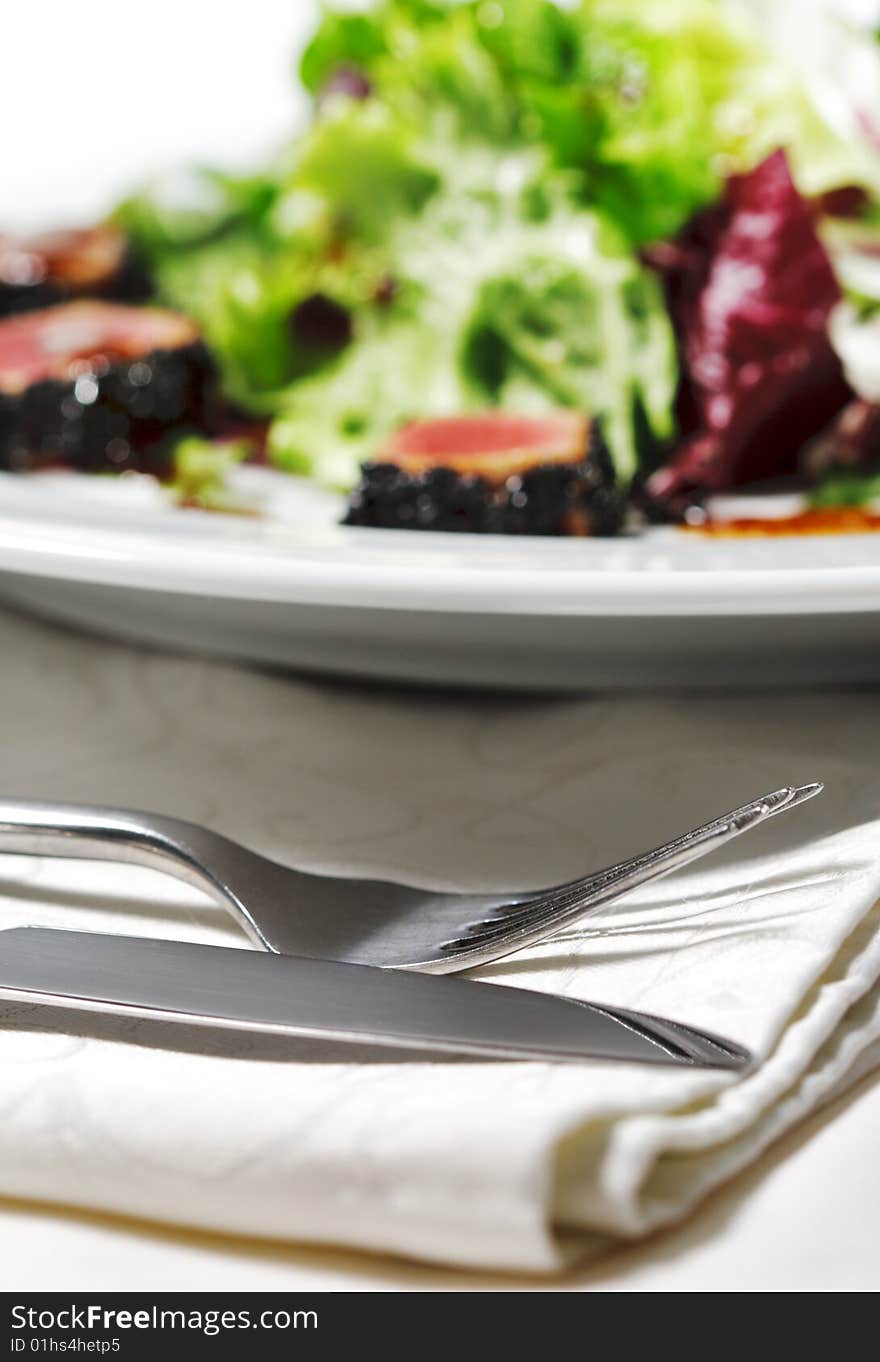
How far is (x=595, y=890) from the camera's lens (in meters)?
0.57

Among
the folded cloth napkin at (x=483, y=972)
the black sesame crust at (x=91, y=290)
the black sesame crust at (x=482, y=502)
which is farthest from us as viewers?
the black sesame crust at (x=91, y=290)

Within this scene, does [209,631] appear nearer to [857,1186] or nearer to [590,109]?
[857,1186]

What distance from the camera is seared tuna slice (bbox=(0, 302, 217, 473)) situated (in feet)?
4.46

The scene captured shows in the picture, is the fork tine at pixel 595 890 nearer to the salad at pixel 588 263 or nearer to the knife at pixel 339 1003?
the knife at pixel 339 1003

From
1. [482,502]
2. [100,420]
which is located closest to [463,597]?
[482,502]

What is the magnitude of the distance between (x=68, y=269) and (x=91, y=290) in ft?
0.12

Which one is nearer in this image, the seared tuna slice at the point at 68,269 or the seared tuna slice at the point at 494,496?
the seared tuna slice at the point at 494,496

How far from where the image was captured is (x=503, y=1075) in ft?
1.60

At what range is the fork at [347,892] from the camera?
1.85 feet

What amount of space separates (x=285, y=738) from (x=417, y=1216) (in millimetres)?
432

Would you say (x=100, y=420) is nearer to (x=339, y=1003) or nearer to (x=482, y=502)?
(x=482, y=502)

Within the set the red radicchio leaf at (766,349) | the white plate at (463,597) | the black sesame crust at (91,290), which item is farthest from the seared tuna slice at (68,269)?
the white plate at (463,597)

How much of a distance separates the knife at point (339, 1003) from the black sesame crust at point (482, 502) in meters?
0.54

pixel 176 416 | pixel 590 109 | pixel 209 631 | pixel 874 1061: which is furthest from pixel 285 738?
pixel 590 109
